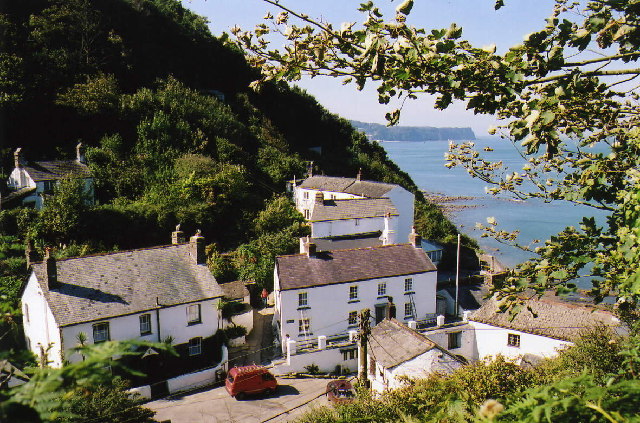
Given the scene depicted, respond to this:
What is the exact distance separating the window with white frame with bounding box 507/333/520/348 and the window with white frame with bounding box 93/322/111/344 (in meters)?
20.1

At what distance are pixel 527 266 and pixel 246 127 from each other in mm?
54153

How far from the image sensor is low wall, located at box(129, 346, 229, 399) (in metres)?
22.4

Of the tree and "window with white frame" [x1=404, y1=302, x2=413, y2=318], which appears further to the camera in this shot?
"window with white frame" [x1=404, y1=302, x2=413, y2=318]

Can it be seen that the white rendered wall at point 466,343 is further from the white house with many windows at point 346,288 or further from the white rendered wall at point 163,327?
the white rendered wall at point 163,327

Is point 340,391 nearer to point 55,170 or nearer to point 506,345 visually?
point 506,345

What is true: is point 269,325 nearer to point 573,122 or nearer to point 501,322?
point 501,322

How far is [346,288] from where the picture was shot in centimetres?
2920

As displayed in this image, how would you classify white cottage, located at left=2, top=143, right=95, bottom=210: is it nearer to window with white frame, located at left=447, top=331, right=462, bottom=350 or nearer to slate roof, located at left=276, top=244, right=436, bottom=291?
slate roof, located at left=276, top=244, right=436, bottom=291

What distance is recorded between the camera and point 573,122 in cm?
486

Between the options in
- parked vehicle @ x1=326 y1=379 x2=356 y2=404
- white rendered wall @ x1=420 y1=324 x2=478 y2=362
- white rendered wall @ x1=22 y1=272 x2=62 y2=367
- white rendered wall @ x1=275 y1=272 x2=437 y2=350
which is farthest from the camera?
white rendered wall @ x1=275 y1=272 x2=437 y2=350

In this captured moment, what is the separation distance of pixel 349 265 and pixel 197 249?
9.25m

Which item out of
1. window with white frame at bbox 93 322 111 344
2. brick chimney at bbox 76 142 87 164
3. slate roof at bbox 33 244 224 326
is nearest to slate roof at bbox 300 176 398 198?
brick chimney at bbox 76 142 87 164

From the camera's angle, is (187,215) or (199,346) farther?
(187,215)

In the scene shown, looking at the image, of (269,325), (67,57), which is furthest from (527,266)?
(67,57)
